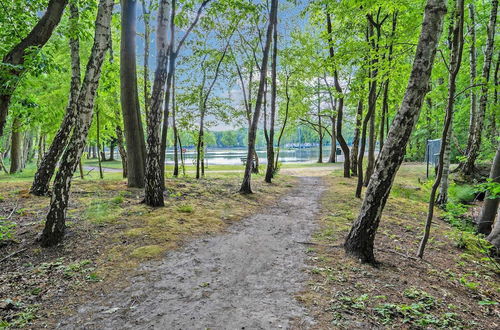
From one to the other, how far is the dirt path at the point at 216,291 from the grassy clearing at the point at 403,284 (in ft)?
1.11

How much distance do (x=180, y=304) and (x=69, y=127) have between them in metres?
6.32

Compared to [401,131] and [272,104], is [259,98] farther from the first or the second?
[401,131]

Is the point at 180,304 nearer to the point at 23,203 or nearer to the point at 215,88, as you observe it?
the point at 23,203

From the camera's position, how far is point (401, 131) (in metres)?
4.51

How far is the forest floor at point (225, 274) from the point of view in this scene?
10.5ft

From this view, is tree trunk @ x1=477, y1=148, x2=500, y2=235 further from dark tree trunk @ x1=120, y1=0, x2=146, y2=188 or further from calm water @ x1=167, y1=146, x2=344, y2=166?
calm water @ x1=167, y1=146, x2=344, y2=166

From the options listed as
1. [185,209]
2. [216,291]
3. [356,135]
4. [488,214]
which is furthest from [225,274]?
[356,135]

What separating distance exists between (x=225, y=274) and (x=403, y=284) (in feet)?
8.82

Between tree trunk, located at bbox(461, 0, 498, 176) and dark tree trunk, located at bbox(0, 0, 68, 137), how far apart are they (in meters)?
13.2

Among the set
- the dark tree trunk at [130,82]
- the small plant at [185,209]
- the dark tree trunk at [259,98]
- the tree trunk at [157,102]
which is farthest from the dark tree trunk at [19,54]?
the dark tree trunk at [259,98]

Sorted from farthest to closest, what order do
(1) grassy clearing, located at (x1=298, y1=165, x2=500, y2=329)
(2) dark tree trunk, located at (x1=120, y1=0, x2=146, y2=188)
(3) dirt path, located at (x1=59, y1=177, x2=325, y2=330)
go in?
(2) dark tree trunk, located at (x1=120, y1=0, x2=146, y2=188), (1) grassy clearing, located at (x1=298, y1=165, x2=500, y2=329), (3) dirt path, located at (x1=59, y1=177, x2=325, y2=330)

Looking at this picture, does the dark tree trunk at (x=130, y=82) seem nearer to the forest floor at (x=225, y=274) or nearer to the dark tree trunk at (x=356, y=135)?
the forest floor at (x=225, y=274)

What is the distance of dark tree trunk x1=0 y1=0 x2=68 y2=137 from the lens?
11.8ft

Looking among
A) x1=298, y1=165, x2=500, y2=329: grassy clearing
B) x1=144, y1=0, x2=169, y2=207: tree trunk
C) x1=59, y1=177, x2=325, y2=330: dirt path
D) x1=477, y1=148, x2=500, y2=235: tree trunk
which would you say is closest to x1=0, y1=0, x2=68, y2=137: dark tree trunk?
x1=59, y1=177, x2=325, y2=330: dirt path
